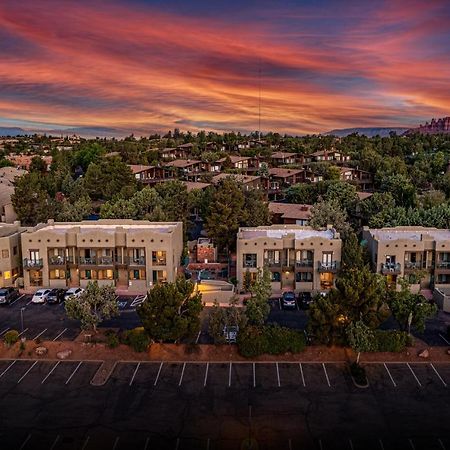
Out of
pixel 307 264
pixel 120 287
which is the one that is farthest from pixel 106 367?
pixel 307 264

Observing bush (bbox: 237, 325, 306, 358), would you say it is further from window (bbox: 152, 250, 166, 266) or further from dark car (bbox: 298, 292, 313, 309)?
window (bbox: 152, 250, 166, 266)

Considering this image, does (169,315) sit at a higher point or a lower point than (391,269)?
lower

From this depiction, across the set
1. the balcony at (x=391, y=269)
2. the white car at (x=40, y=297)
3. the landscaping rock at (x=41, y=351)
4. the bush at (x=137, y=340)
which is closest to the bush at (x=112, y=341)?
the bush at (x=137, y=340)

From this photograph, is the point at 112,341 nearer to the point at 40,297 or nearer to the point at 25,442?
the point at 25,442

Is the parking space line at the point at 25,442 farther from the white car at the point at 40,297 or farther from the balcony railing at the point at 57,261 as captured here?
the balcony railing at the point at 57,261

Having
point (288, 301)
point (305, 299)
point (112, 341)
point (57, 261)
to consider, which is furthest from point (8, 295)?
point (305, 299)

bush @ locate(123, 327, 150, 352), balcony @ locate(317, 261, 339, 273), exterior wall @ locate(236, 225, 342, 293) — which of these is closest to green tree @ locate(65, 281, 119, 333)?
bush @ locate(123, 327, 150, 352)

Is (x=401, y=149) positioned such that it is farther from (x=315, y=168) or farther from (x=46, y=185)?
(x=46, y=185)
